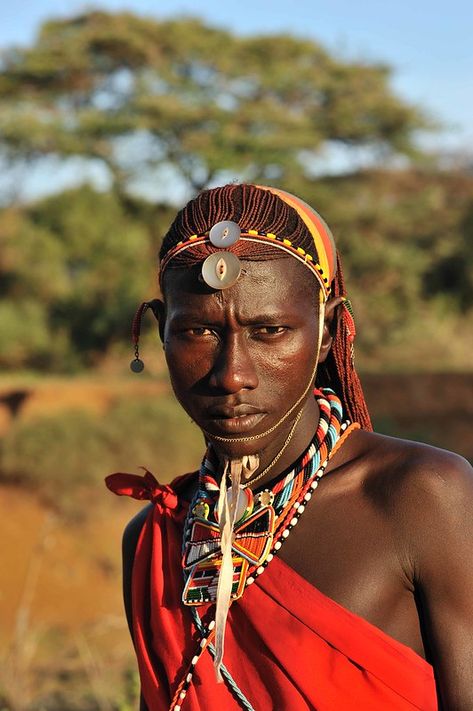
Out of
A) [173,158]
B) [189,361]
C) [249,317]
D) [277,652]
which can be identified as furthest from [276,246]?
[173,158]

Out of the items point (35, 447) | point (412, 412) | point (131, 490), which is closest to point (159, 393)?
point (35, 447)

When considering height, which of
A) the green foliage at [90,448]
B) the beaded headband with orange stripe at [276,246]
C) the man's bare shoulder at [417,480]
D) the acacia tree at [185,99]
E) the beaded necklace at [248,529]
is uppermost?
the acacia tree at [185,99]

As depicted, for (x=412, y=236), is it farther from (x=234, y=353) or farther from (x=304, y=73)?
(x=234, y=353)

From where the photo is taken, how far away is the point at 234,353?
167cm

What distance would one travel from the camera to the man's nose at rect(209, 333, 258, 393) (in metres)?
1.65

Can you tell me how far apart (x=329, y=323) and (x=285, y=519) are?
37 centimetres

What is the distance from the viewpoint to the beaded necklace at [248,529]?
1728 mm

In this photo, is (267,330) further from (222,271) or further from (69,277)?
(69,277)

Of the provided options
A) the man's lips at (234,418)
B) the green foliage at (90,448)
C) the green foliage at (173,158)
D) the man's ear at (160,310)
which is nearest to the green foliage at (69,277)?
the green foliage at (173,158)

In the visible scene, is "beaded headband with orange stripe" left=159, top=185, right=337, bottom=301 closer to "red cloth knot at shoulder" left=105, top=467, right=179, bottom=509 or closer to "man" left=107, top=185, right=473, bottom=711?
"man" left=107, top=185, right=473, bottom=711

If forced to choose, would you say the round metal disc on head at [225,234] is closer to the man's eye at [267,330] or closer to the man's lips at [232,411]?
the man's eye at [267,330]

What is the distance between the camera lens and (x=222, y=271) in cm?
165

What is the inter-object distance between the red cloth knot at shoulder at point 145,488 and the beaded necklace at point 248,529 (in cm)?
11

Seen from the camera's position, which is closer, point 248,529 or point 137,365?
point 248,529
